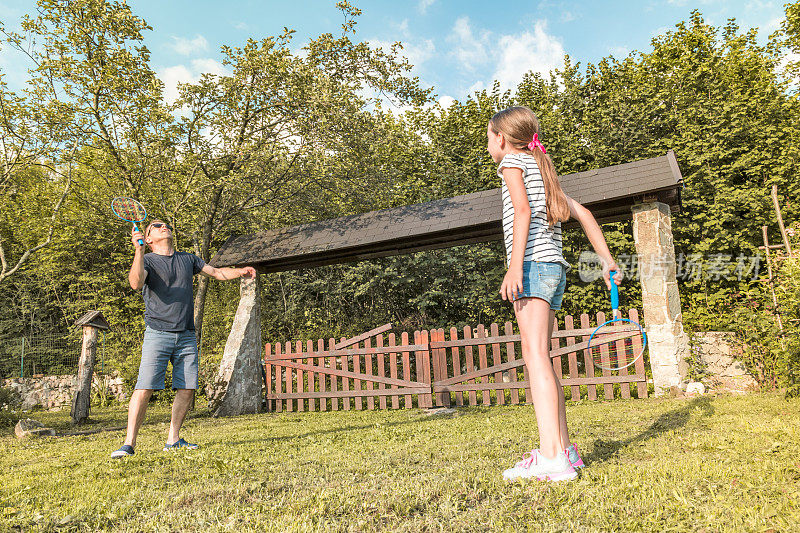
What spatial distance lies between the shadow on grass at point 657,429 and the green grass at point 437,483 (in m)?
0.01

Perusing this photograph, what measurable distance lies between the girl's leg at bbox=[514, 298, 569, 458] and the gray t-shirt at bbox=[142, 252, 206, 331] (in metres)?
3.02

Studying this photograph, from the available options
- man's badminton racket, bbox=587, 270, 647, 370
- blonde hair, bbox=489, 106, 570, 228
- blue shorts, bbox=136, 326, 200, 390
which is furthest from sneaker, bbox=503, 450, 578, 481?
man's badminton racket, bbox=587, 270, 647, 370

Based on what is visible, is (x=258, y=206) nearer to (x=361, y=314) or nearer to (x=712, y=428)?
(x=361, y=314)

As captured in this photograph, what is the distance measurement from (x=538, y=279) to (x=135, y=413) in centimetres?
332

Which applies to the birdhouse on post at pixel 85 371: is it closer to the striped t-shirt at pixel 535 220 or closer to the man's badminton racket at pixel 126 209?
the man's badminton racket at pixel 126 209

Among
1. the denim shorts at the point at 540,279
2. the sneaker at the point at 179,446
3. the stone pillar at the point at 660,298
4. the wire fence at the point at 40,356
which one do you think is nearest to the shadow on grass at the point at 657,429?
the stone pillar at the point at 660,298

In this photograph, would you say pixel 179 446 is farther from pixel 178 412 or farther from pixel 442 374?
pixel 442 374

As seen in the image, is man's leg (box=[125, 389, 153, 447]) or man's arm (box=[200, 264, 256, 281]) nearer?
man's leg (box=[125, 389, 153, 447])

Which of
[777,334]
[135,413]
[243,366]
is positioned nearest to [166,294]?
[135,413]

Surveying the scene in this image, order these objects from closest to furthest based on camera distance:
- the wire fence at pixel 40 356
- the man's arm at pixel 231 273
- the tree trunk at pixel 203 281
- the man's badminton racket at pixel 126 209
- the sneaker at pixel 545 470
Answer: the sneaker at pixel 545 470 < the man's arm at pixel 231 273 < the man's badminton racket at pixel 126 209 < the tree trunk at pixel 203 281 < the wire fence at pixel 40 356

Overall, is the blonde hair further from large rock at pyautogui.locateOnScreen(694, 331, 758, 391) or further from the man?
large rock at pyautogui.locateOnScreen(694, 331, 758, 391)

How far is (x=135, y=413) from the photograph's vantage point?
398 centimetres

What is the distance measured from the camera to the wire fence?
1293 cm

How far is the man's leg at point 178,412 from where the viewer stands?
4.21 meters
